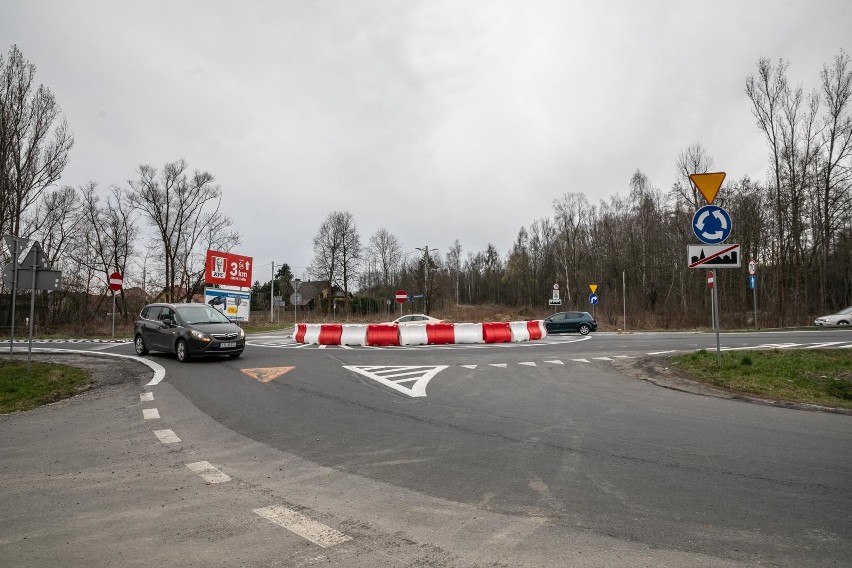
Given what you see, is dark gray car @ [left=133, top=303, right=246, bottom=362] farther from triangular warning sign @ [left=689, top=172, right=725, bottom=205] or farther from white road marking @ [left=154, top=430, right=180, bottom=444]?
triangular warning sign @ [left=689, top=172, right=725, bottom=205]

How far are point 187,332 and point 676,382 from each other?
40.7ft

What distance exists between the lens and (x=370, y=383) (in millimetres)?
9977

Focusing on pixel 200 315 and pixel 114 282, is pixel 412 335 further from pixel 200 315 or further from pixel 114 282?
pixel 114 282

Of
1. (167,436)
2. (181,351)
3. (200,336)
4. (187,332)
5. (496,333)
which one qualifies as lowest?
(167,436)

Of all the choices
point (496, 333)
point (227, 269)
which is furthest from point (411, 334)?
point (227, 269)

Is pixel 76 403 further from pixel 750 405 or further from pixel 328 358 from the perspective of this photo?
pixel 750 405

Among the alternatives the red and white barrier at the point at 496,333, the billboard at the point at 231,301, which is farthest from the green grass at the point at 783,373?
the billboard at the point at 231,301

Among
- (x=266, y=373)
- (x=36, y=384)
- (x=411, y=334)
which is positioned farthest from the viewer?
(x=411, y=334)

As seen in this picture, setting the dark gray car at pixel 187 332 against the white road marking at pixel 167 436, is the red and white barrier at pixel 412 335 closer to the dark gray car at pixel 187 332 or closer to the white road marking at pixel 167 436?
Result: the dark gray car at pixel 187 332

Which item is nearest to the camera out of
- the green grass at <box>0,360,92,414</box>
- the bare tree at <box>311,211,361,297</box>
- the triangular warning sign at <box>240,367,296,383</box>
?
the green grass at <box>0,360,92,414</box>

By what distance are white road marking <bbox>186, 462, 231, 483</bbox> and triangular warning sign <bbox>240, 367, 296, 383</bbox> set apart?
5.52 meters

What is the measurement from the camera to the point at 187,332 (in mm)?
13969

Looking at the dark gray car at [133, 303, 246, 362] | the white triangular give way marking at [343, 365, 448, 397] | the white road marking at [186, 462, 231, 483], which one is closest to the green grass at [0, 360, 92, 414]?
the dark gray car at [133, 303, 246, 362]

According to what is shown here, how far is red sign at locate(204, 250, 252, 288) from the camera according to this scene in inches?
1297
